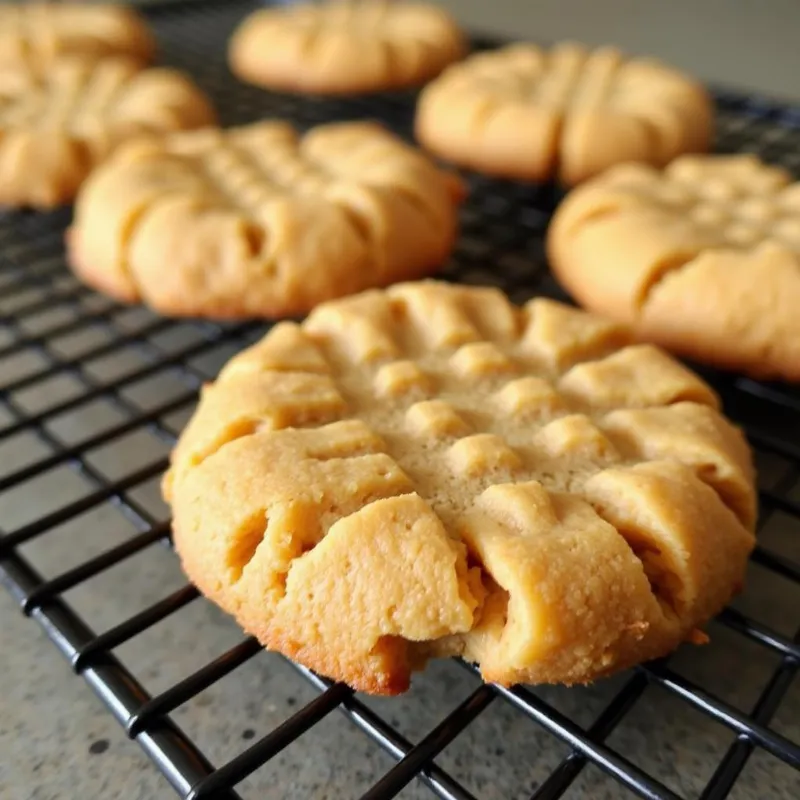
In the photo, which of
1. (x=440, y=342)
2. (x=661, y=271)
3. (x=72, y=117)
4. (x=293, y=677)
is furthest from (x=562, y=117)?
(x=293, y=677)

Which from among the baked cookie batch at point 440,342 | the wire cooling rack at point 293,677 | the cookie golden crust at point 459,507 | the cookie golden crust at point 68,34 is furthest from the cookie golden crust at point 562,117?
the cookie golden crust at point 68,34

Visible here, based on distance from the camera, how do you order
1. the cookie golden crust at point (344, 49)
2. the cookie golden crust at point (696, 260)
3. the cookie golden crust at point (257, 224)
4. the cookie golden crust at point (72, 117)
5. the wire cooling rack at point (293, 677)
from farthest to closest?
1. the cookie golden crust at point (344, 49)
2. the cookie golden crust at point (72, 117)
3. the cookie golden crust at point (257, 224)
4. the cookie golden crust at point (696, 260)
5. the wire cooling rack at point (293, 677)

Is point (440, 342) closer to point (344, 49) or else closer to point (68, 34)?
point (344, 49)

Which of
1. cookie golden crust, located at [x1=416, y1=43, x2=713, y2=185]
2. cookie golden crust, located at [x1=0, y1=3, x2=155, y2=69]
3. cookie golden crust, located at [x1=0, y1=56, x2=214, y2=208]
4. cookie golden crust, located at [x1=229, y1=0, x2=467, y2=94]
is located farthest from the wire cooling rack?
cookie golden crust, located at [x1=0, y1=3, x2=155, y2=69]

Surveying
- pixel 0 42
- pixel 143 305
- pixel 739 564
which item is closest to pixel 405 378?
pixel 739 564

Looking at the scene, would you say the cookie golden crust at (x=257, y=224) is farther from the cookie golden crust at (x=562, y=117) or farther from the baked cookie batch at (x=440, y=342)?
the cookie golden crust at (x=562, y=117)

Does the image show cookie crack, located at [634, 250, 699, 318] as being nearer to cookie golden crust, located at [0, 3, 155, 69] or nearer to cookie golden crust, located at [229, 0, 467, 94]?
cookie golden crust, located at [229, 0, 467, 94]

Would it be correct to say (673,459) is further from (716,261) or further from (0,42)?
(0,42)

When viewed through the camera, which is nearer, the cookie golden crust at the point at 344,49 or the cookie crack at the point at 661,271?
the cookie crack at the point at 661,271
